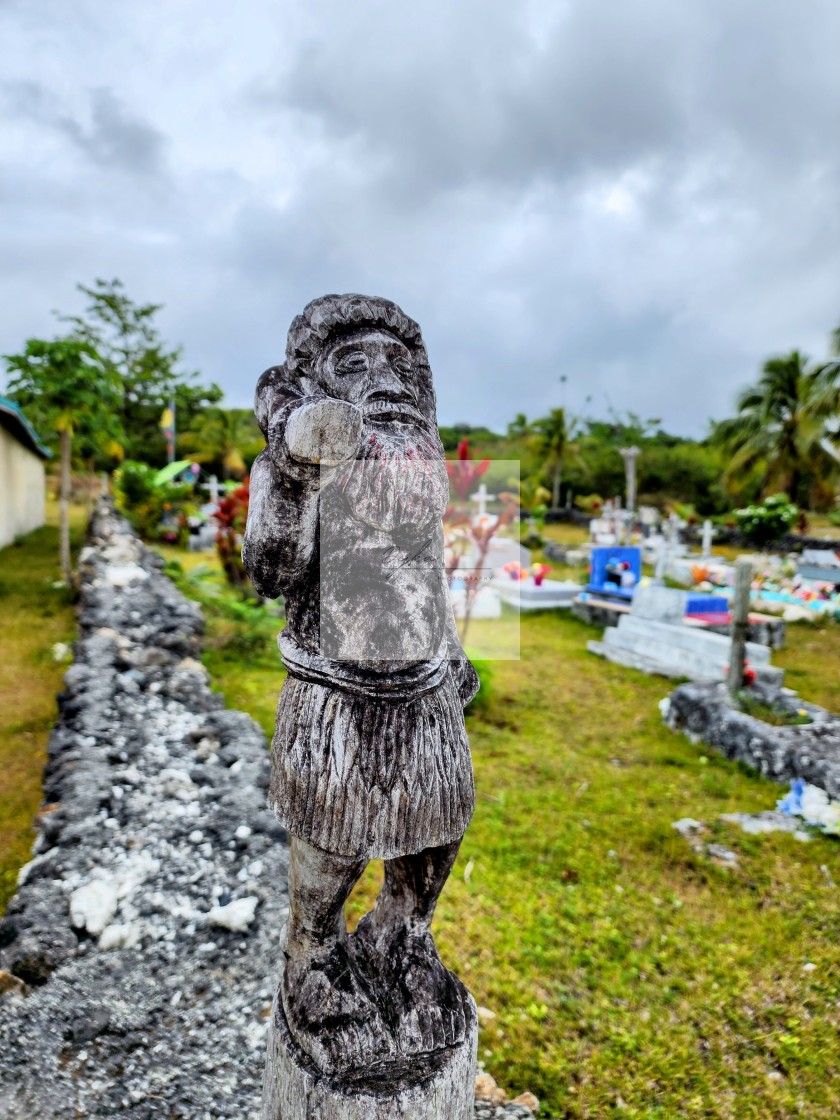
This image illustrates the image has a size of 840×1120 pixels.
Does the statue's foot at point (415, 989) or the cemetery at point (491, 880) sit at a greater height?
the statue's foot at point (415, 989)

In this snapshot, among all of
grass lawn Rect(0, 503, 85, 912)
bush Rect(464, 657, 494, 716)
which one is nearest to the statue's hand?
grass lawn Rect(0, 503, 85, 912)

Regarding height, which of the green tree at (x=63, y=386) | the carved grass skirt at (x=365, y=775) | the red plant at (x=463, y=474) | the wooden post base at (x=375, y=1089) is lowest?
the wooden post base at (x=375, y=1089)

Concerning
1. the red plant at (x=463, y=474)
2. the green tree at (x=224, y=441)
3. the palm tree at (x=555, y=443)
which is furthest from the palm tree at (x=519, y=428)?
the red plant at (x=463, y=474)

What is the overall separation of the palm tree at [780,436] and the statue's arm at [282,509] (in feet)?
69.5

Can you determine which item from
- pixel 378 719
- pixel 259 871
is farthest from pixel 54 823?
pixel 378 719

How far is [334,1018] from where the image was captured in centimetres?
157

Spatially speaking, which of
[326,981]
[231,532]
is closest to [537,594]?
[231,532]

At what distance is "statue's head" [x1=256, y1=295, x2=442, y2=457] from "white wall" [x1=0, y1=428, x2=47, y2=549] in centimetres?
1268

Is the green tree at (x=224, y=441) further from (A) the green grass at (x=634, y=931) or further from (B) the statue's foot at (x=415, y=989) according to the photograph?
(B) the statue's foot at (x=415, y=989)

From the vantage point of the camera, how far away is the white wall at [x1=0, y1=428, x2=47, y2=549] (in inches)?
483

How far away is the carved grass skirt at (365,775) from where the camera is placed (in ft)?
4.93

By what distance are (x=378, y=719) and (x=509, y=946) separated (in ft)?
6.98

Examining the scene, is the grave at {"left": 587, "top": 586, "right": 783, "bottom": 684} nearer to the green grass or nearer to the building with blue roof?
the green grass

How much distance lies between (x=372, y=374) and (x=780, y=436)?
74.7 feet
